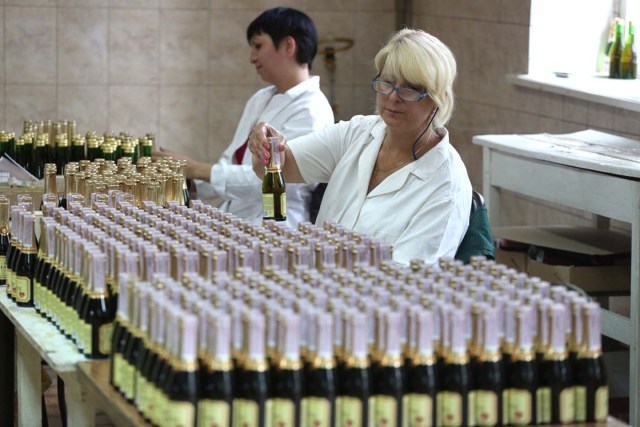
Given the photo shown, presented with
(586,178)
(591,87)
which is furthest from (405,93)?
(591,87)

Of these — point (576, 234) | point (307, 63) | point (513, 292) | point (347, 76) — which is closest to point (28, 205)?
point (513, 292)

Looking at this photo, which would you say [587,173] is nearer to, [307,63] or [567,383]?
[307,63]

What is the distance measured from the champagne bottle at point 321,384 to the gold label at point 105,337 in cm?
65

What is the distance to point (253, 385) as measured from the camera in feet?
7.18

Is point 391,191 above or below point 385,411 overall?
above

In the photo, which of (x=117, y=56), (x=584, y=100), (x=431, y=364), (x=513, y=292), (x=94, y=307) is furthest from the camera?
(x=117, y=56)

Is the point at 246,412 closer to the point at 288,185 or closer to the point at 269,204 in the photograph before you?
the point at 269,204

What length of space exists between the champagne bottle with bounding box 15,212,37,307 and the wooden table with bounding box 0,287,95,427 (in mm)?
34

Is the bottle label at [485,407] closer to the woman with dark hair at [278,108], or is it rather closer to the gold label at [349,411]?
the gold label at [349,411]

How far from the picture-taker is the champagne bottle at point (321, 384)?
2.21 m

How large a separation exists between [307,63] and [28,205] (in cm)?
210

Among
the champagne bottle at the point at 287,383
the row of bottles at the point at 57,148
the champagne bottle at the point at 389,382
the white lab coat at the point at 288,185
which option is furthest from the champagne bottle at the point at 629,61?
the champagne bottle at the point at 287,383

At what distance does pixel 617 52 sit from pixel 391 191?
8.51 feet

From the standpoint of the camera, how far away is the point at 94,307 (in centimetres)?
273
